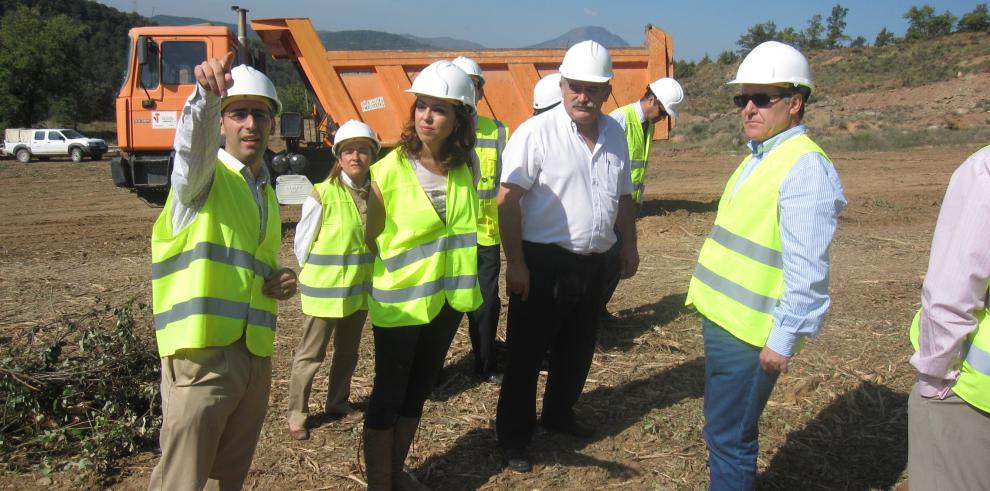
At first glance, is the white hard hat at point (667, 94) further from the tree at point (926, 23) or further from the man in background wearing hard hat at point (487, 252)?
the tree at point (926, 23)

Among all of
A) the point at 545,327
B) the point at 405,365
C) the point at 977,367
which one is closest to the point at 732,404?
the point at 977,367

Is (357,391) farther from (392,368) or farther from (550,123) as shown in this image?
(550,123)

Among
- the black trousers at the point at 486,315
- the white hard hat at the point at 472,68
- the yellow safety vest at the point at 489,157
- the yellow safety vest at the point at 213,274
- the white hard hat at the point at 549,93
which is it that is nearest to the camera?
the yellow safety vest at the point at 213,274

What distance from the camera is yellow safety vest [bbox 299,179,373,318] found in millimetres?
4055

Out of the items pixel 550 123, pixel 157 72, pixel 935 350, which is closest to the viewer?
pixel 935 350

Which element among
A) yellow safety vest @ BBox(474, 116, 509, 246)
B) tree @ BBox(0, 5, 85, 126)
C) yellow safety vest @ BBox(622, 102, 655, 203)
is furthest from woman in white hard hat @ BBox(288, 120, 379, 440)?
tree @ BBox(0, 5, 85, 126)

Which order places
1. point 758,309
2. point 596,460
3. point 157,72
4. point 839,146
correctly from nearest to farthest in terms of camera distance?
1. point 758,309
2. point 596,460
3. point 157,72
4. point 839,146

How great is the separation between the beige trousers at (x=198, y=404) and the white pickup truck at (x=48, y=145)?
90.2 ft

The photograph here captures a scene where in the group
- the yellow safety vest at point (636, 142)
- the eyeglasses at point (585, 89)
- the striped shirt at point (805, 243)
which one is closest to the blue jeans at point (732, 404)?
the striped shirt at point (805, 243)

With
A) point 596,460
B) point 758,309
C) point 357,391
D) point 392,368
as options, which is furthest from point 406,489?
point 758,309

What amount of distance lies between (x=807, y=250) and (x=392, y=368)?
1756 mm

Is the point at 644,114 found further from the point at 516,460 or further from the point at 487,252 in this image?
the point at 516,460

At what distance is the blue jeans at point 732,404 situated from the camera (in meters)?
2.86

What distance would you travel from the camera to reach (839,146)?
76.3 feet
